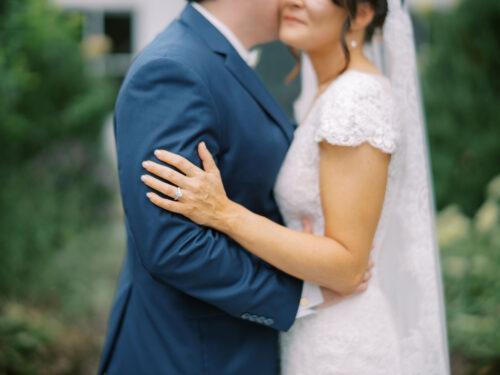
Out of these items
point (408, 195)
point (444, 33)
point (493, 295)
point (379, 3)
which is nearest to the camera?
point (379, 3)

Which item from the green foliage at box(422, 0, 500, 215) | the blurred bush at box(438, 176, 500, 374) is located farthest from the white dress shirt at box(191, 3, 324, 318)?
the green foliage at box(422, 0, 500, 215)

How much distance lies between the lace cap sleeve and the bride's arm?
1.2 inches

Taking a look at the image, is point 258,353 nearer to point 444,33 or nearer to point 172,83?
point 172,83

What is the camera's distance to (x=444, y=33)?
6.55m

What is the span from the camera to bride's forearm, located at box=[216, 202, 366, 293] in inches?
79.2

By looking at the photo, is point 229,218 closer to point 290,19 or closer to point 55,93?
point 290,19

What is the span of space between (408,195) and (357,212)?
0.46 m

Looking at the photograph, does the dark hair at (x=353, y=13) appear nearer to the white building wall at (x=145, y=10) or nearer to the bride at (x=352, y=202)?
the bride at (x=352, y=202)

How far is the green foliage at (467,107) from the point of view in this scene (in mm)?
6340

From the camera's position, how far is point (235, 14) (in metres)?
2.20

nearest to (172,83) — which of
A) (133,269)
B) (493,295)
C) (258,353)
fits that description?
(133,269)

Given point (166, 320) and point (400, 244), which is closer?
point (166, 320)

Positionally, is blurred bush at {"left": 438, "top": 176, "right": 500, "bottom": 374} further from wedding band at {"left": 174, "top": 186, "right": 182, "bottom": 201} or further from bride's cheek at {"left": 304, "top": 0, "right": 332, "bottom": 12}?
wedding band at {"left": 174, "top": 186, "right": 182, "bottom": 201}

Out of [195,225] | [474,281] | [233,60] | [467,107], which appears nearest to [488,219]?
[474,281]
